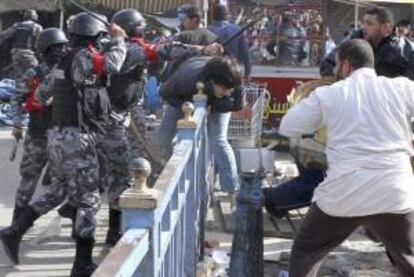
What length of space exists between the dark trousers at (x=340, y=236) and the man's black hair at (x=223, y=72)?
159cm

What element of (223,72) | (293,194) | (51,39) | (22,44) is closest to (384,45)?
(223,72)

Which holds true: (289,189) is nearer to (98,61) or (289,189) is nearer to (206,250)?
(206,250)

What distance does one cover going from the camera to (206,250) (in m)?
6.22

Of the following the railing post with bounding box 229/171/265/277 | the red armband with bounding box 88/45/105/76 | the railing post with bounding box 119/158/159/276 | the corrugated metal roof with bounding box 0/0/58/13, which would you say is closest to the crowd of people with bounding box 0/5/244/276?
the red armband with bounding box 88/45/105/76

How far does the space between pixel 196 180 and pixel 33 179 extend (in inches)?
79.5

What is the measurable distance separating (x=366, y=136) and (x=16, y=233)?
9.83ft

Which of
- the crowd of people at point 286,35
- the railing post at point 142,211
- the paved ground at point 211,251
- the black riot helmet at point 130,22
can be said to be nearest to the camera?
the railing post at point 142,211

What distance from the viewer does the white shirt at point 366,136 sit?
443 cm

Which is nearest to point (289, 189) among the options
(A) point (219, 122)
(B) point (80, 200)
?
(A) point (219, 122)

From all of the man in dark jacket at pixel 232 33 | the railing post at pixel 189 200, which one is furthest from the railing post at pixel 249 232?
the man in dark jacket at pixel 232 33

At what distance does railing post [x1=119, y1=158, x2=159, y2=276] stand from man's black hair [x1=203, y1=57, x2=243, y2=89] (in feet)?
9.92

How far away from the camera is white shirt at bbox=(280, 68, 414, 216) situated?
4.43m

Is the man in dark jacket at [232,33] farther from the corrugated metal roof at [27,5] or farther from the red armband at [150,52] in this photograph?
the corrugated metal roof at [27,5]

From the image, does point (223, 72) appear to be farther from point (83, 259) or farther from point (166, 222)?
point (166, 222)
